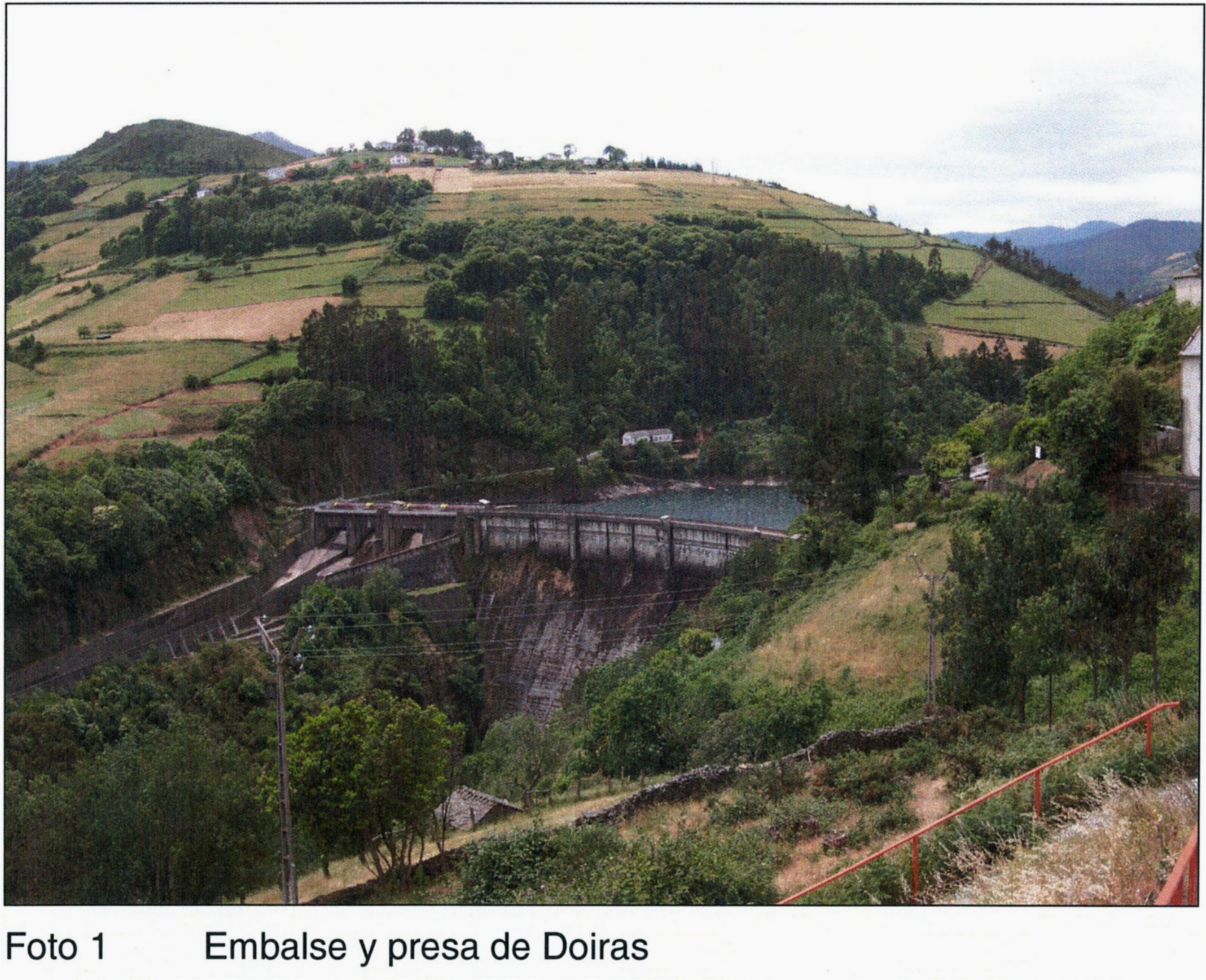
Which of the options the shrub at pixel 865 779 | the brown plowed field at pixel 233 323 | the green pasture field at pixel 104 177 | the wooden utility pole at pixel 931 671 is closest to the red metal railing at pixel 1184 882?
the shrub at pixel 865 779

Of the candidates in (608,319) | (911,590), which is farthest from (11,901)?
(608,319)

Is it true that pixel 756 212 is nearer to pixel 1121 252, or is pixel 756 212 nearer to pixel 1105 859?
pixel 1121 252

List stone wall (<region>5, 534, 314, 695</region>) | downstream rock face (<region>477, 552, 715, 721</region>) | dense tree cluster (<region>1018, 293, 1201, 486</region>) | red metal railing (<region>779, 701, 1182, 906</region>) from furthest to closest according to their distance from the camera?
downstream rock face (<region>477, 552, 715, 721</region>) < stone wall (<region>5, 534, 314, 695</region>) < dense tree cluster (<region>1018, 293, 1201, 486</region>) < red metal railing (<region>779, 701, 1182, 906</region>)

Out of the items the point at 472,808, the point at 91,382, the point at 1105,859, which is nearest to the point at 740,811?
the point at 1105,859

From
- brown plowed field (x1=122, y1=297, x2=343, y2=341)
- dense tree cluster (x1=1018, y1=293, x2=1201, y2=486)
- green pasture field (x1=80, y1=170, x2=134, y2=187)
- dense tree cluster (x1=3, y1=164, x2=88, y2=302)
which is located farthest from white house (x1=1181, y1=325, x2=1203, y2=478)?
green pasture field (x1=80, y1=170, x2=134, y2=187)

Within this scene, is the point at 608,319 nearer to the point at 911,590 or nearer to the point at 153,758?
the point at 911,590

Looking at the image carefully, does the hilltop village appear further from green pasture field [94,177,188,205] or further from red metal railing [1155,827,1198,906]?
green pasture field [94,177,188,205]
